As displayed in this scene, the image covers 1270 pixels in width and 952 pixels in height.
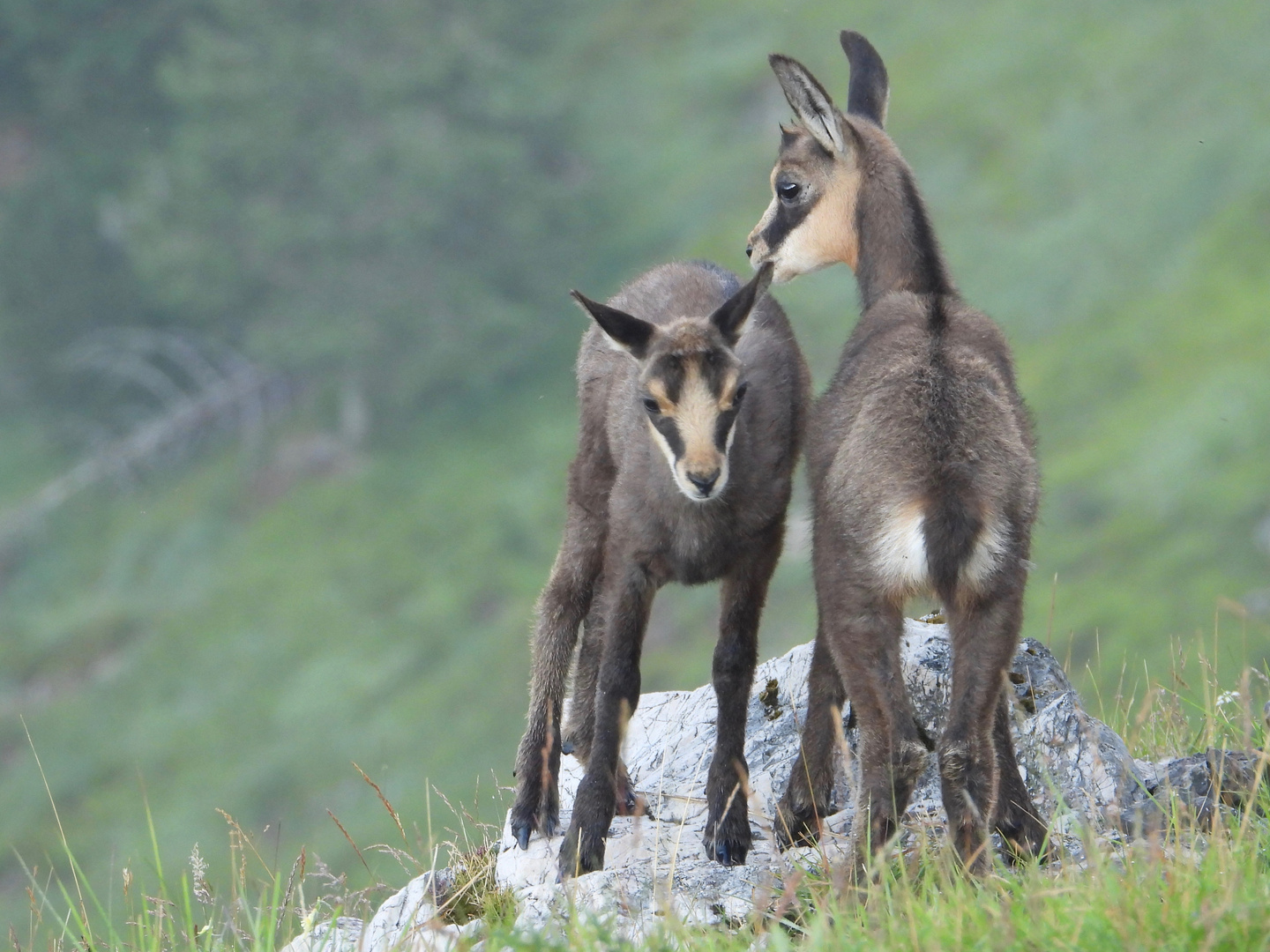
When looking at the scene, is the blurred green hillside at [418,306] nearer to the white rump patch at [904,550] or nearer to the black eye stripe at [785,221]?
the black eye stripe at [785,221]

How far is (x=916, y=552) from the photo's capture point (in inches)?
205

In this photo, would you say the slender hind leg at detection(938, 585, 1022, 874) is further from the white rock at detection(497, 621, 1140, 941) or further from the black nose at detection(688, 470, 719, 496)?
the black nose at detection(688, 470, 719, 496)

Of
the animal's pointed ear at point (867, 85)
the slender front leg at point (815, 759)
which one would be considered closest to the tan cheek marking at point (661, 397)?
the slender front leg at point (815, 759)

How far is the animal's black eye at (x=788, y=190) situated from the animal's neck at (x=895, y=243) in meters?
0.30

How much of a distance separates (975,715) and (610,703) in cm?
161

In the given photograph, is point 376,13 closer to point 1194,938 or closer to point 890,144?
point 890,144

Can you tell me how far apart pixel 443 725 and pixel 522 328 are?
1172cm

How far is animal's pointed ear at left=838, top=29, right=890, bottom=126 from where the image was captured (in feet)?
24.6

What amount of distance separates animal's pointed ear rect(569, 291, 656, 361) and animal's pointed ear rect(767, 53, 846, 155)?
4.55 feet

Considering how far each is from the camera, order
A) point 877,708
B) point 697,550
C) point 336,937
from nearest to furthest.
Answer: point 877,708, point 336,937, point 697,550

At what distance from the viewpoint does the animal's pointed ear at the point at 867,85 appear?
7500mm

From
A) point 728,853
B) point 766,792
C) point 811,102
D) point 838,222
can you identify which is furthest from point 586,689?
point 811,102

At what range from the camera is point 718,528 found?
20.1 ft

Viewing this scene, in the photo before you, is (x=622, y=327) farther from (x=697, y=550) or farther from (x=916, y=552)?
(x=916, y=552)
